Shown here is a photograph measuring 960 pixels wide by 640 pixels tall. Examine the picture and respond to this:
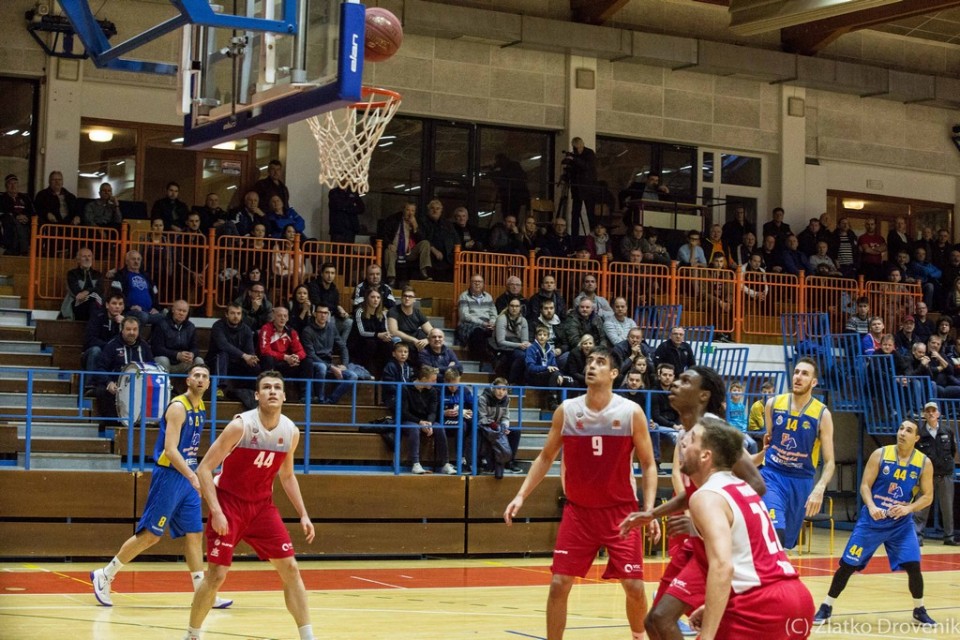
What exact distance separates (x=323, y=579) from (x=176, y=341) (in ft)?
13.3

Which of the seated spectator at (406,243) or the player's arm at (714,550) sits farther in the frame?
the seated spectator at (406,243)

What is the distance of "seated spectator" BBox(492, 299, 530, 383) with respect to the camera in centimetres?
1709

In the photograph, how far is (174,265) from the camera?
1703 cm

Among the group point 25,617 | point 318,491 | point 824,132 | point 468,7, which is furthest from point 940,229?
point 25,617

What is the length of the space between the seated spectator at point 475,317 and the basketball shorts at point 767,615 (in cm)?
1266

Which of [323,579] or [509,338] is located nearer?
[323,579]

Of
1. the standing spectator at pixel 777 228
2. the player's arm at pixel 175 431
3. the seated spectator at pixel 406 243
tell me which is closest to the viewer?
the player's arm at pixel 175 431

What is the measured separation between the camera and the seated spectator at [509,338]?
56.1 ft

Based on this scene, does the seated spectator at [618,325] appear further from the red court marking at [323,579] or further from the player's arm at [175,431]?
the player's arm at [175,431]

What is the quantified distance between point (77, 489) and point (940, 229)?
18501mm

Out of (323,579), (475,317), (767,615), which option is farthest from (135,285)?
(767,615)

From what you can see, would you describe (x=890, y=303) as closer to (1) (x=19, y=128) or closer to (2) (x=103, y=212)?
(2) (x=103, y=212)

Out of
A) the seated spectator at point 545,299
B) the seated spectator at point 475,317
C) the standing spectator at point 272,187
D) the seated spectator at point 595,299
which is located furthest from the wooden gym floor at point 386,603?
the standing spectator at point 272,187

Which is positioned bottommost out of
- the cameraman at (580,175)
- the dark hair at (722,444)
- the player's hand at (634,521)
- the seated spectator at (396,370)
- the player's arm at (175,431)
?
the player's hand at (634,521)
